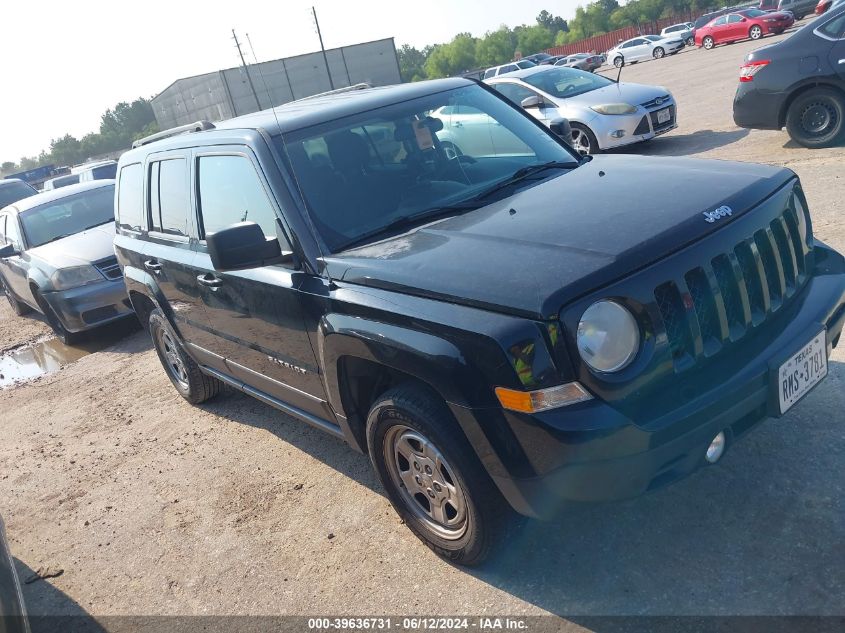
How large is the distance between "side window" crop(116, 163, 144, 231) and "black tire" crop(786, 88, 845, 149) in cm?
750

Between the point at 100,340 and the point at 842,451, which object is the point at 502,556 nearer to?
the point at 842,451

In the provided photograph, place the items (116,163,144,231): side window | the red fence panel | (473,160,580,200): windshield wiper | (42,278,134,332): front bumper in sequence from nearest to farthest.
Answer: (473,160,580,200): windshield wiper → (116,163,144,231): side window → (42,278,134,332): front bumper → the red fence panel

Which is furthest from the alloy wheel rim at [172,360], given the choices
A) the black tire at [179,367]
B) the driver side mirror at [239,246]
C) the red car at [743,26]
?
the red car at [743,26]

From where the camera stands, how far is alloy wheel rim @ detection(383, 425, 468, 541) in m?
2.92

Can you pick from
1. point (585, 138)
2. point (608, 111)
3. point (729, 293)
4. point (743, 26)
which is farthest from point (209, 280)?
point (743, 26)

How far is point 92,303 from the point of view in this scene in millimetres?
8070

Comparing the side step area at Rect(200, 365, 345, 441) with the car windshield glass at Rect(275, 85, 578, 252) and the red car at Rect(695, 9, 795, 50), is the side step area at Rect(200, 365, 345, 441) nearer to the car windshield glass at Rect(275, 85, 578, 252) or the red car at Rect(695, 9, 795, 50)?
the car windshield glass at Rect(275, 85, 578, 252)

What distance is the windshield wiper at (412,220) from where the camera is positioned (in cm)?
324

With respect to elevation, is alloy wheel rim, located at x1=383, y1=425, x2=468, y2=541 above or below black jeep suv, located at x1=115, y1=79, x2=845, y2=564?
below

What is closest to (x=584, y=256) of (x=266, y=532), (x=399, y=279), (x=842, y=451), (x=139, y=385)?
(x=399, y=279)

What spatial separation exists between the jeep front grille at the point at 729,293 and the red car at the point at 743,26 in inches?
1387

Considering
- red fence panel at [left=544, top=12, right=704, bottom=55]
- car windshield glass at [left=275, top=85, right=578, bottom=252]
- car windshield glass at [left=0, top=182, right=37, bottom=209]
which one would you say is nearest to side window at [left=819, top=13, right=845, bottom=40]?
car windshield glass at [left=275, top=85, right=578, bottom=252]

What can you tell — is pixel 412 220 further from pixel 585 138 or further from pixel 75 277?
pixel 585 138

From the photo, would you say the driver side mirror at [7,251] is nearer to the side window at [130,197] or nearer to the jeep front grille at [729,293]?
the side window at [130,197]
